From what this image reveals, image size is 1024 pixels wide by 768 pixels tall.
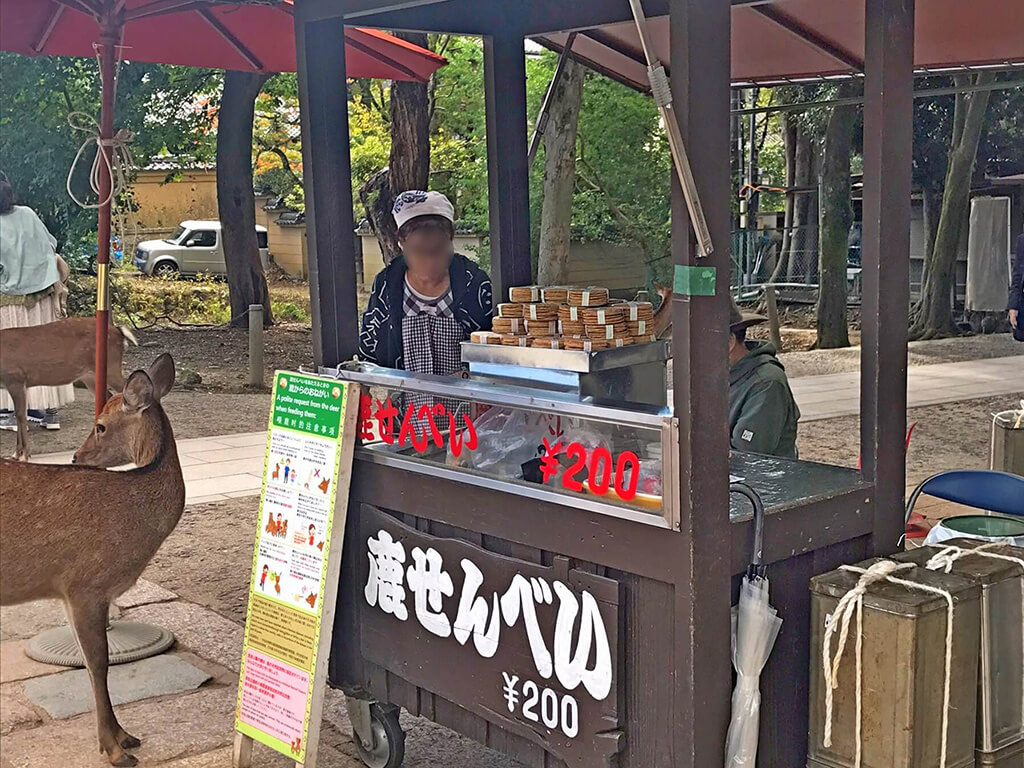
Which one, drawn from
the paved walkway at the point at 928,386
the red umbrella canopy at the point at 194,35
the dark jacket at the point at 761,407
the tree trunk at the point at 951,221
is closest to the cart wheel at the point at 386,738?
the dark jacket at the point at 761,407

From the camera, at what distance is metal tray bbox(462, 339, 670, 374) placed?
10.8 ft

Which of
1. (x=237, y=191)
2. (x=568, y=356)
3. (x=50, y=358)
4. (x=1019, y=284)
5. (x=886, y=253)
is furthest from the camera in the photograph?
(x=237, y=191)

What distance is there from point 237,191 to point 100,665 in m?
13.1

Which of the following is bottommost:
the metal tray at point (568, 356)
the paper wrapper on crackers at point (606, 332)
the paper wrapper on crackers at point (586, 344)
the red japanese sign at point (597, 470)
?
the red japanese sign at point (597, 470)

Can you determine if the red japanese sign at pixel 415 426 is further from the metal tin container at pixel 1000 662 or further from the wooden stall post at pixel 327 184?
the metal tin container at pixel 1000 662

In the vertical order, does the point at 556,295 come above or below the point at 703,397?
above

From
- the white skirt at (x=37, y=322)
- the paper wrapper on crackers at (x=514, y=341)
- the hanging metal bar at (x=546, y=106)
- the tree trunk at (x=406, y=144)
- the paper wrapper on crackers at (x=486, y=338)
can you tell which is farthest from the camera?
the tree trunk at (x=406, y=144)

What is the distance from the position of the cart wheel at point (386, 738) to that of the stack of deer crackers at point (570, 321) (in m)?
1.30

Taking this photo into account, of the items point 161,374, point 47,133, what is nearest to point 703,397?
point 161,374

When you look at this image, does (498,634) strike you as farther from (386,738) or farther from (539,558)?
(386,738)

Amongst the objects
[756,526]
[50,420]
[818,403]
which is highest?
[50,420]

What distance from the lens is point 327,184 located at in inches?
153

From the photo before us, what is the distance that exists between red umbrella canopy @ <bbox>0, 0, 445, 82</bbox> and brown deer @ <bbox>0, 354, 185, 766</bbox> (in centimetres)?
126

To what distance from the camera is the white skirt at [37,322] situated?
2975 mm
